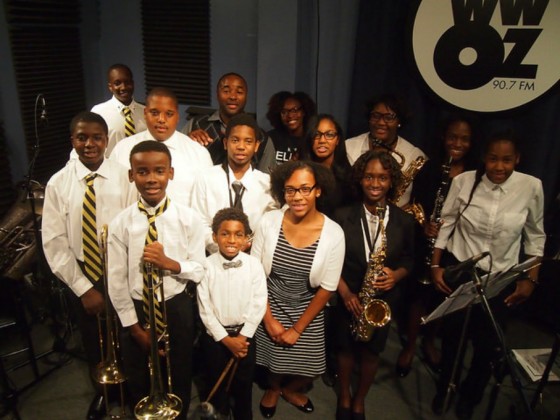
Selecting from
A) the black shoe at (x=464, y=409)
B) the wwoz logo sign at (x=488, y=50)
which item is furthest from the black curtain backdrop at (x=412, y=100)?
the black shoe at (x=464, y=409)

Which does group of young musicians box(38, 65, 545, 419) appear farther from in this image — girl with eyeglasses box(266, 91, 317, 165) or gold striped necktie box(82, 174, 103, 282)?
Result: girl with eyeglasses box(266, 91, 317, 165)

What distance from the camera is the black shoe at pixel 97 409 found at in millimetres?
2983

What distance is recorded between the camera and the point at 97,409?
2994mm

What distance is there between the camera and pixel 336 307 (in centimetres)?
300

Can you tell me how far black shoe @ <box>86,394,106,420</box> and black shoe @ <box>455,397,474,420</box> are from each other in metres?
2.37

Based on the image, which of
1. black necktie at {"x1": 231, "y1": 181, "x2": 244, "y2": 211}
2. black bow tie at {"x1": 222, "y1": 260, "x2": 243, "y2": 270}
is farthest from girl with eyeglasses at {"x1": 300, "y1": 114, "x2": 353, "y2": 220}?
black bow tie at {"x1": 222, "y1": 260, "x2": 243, "y2": 270}

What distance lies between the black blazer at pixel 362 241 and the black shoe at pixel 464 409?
109cm

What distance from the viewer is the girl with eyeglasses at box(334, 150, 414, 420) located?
108 inches

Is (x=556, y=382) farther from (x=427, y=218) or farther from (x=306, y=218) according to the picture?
(x=306, y=218)

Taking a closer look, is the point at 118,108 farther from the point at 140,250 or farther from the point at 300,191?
the point at 300,191

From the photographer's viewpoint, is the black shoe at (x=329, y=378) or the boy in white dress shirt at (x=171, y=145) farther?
the black shoe at (x=329, y=378)

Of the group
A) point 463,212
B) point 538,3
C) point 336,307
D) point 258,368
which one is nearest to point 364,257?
point 336,307

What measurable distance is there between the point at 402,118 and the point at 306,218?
143 centimetres

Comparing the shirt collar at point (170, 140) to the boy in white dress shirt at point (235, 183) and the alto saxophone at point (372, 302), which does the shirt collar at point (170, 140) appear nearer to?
the boy in white dress shirt at point (235, 183)
